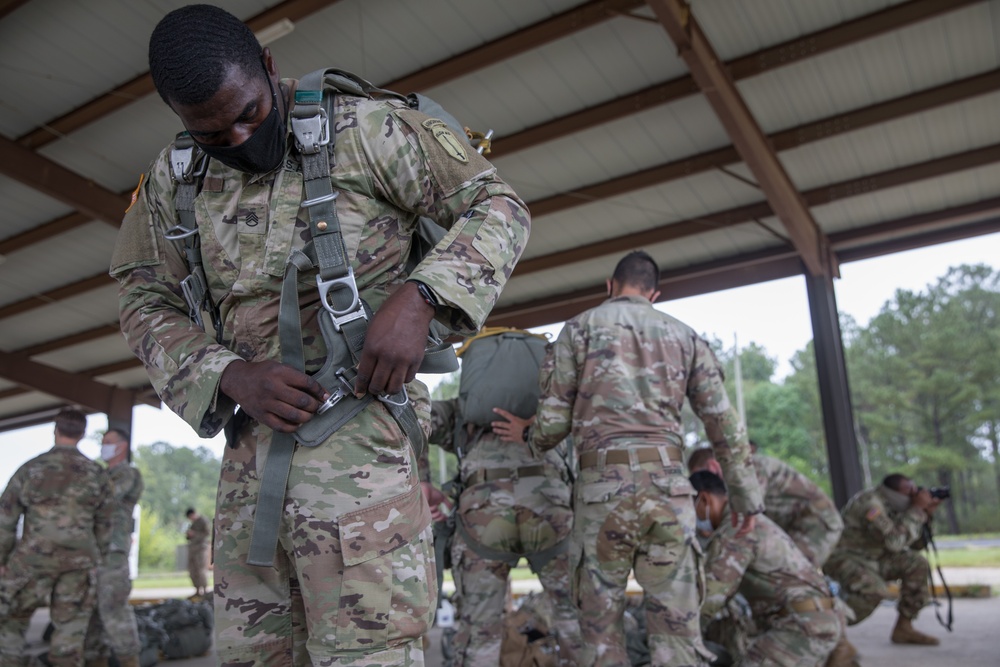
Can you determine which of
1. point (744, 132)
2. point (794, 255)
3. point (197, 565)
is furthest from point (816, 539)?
point (197, 565)

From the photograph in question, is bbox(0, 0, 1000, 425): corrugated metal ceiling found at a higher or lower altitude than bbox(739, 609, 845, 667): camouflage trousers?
higher

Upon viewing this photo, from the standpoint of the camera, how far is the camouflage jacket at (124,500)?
Result: 5914 mm

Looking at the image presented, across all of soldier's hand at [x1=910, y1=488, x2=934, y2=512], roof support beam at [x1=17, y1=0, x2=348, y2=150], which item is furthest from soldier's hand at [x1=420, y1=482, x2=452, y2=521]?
roof support beam at [x1=17, y1=0, x2=348, y2=150]

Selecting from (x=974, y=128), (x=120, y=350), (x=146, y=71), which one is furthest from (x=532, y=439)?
(x=120, y=350)

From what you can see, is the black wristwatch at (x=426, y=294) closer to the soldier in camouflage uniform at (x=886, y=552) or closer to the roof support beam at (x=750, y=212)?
the soldier in camouflage uniform at (x=886, y=552)

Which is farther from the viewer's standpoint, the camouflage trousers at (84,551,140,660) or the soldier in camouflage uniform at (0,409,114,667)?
the camouflage trousers at (84,551,140,660)

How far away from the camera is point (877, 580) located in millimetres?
5500

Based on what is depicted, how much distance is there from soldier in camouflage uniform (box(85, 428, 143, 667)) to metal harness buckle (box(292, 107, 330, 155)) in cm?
438

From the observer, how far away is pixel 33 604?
4.75m

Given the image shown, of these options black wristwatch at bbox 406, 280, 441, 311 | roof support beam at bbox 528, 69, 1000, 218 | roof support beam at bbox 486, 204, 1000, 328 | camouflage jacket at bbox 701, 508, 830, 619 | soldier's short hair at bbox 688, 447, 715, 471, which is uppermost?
roof support beam at bbox 528, 69, 1000, 218

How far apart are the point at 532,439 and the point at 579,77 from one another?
4.68 meters

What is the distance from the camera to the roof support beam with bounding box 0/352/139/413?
1366 centimetres

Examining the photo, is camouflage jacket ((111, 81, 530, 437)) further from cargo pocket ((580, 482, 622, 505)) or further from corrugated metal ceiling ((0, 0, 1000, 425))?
corrugated metal ceiling ((0, 0, 1000, 425))

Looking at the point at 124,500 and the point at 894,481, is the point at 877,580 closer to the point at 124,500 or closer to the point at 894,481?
the point at 894,481
